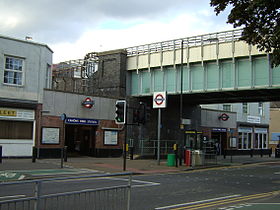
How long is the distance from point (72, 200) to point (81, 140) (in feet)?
84.5

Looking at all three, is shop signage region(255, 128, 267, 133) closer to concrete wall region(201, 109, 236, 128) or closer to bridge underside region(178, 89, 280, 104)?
concrete wall region(201, 109, 236, 128)

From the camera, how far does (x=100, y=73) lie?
3266 centimetres

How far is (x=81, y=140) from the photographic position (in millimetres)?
31391

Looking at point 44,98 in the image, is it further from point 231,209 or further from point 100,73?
point 231,209

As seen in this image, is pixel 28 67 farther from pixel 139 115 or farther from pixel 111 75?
pixel 139 115

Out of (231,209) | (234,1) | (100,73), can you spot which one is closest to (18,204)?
(231,209)

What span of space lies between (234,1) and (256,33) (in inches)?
55.3

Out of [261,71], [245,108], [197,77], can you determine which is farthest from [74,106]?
[245,108]

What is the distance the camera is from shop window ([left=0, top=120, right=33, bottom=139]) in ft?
78.5

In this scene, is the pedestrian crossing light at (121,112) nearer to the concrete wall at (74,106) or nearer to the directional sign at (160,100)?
the directional sign at (160,100)

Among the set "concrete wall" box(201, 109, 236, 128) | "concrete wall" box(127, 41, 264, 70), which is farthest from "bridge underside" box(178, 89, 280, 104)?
"concrete wall" box(201, 109, 236, 128)

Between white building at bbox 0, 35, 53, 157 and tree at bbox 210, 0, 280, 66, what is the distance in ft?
52.7

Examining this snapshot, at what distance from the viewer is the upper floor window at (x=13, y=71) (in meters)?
24.2

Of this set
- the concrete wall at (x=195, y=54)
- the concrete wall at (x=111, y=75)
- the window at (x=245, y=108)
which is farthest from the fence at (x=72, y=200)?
the window at (x=245, y=108)
